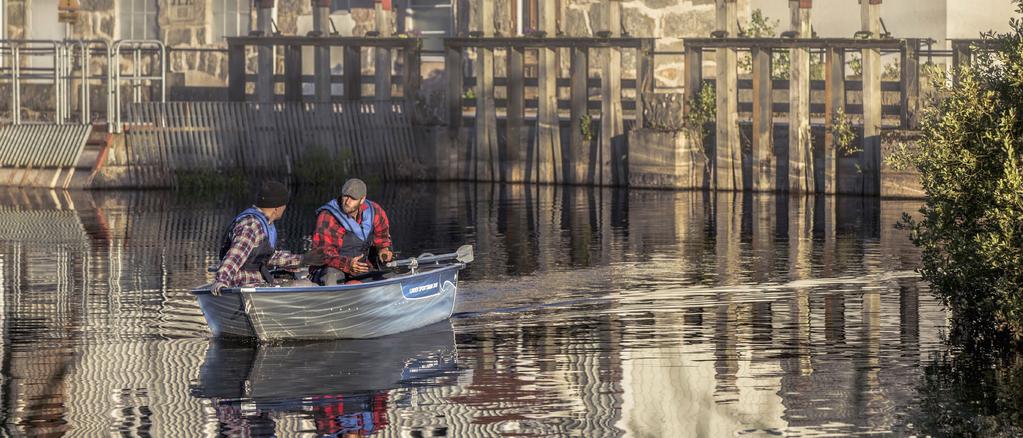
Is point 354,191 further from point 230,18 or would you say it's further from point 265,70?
point 230,18

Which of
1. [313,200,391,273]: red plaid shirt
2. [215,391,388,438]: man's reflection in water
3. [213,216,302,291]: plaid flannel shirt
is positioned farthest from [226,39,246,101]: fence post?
[215,391,388,438]: man's reflection in water

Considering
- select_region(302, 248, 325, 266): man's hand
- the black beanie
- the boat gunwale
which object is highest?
the black beanie

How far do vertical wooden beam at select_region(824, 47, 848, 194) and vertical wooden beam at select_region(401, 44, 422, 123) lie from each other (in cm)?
782

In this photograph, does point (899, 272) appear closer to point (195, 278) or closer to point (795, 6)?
point (195, 278)

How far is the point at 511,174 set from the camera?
37.2 m

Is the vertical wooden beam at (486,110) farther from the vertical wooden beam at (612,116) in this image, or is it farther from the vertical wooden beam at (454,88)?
the vertical wooden beam at (612,116)

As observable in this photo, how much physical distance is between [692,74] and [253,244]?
1940 centimetres

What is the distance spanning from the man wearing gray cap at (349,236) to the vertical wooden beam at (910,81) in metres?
16.6

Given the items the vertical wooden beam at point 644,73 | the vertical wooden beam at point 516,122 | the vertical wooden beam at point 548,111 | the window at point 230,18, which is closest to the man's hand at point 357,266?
the vertical wooden beam at point 644,73

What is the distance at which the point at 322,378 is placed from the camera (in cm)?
1527

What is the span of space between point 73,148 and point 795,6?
12.1 meters

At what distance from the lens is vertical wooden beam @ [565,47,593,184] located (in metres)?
36.1

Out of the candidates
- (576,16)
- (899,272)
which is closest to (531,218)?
(899,272)

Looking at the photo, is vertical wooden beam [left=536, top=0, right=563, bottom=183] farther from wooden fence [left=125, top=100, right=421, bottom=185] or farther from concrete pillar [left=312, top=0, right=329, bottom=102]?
concrete pillar [left=312, top=0, right=329, bottom=102]
